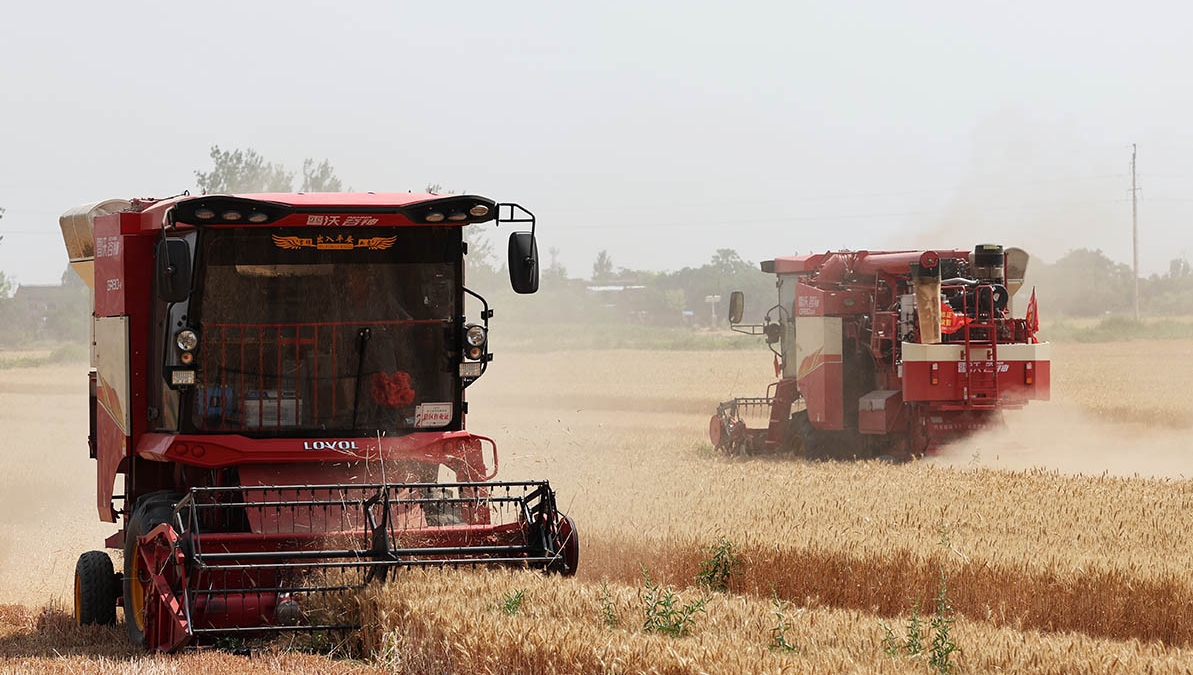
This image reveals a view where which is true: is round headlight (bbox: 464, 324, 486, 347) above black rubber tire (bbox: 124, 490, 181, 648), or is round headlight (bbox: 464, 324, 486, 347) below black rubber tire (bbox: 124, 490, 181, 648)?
above

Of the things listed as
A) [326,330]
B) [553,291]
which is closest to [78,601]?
[326,330]

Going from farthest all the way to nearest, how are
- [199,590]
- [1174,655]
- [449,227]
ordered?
[449,227], [199,590], [1174,655]

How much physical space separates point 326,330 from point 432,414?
83cm

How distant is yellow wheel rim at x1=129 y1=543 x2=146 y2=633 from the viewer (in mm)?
7996

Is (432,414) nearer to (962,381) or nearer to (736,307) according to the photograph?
(962,381)

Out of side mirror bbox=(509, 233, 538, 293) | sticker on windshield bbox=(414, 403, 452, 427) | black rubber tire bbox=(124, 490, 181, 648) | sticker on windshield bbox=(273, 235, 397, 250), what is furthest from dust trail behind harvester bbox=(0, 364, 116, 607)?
side mirror bbox=(509, 233, 538, 293)

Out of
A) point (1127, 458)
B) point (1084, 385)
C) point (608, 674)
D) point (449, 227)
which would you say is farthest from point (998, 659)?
point (1084, 385)

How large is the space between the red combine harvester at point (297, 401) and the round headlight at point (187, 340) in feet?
0.03

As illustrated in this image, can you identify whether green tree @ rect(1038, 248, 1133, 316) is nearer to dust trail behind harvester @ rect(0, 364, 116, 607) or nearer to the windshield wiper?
dust trail behind harvester @ rect(0, 364, 116, 607)

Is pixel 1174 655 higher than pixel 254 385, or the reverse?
pixel 254 385

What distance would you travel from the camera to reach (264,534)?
786cm

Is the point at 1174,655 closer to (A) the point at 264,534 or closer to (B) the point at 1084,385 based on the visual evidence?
(A) the point at 264,534

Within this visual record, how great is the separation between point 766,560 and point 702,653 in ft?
12.5

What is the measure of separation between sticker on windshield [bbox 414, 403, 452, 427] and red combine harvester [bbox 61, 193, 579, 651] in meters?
0.01
